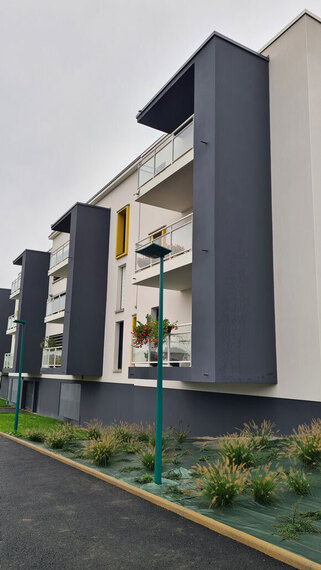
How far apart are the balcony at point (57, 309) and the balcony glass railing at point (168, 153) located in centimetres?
999

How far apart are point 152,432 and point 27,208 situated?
56.5 metres

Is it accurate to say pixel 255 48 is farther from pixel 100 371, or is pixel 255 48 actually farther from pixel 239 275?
pixel 100 371

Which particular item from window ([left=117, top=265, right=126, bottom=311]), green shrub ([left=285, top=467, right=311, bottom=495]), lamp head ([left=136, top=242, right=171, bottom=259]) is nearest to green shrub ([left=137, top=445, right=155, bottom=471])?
green shrub ([left=285, top=467, right=311, bottom=495])

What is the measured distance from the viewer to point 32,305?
2947 centimetres

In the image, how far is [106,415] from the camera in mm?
19516

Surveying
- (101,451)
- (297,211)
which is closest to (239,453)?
(101,451)

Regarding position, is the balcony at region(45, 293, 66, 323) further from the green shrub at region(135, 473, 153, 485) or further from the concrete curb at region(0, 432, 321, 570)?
the green shrub at region(135, 473, 153, 485)

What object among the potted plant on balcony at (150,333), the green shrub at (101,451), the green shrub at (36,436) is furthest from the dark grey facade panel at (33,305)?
the green shrub at (101,451)

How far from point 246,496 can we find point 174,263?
279 inches

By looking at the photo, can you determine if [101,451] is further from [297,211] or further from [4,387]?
[4,387]

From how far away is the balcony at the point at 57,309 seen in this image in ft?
74.0

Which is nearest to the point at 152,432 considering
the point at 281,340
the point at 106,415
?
the point at 281,340

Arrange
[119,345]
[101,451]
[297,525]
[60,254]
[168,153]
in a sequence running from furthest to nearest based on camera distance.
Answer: [60,254] < [119,345] < [168,153] < [101,451] < [297,525]

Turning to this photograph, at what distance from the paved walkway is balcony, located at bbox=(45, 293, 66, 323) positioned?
14.5 metres
